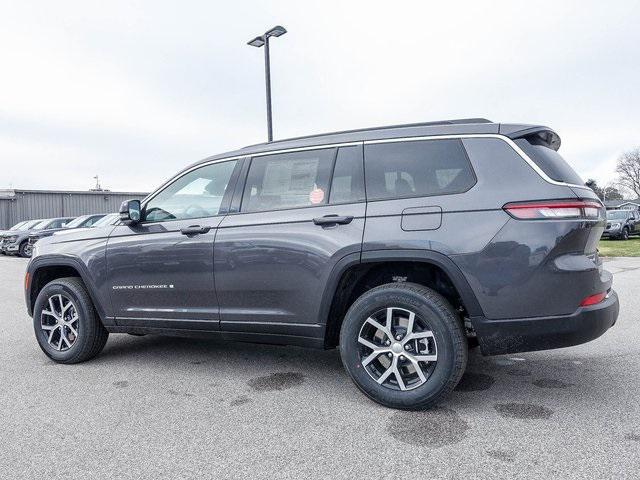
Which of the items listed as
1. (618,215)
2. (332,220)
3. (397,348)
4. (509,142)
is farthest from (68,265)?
(618,215)

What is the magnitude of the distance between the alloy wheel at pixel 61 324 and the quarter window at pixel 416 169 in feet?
9.63

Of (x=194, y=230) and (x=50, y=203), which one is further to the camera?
(x=50, y=203)

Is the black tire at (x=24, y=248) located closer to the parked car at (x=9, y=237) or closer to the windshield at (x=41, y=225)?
the parked car at (x=9, y=237)

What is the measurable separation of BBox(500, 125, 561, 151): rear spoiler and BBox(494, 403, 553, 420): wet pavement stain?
1.66 m

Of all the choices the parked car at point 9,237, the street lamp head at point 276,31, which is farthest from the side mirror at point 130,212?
the parked car at point 9,237

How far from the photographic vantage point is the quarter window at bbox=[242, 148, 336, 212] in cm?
370

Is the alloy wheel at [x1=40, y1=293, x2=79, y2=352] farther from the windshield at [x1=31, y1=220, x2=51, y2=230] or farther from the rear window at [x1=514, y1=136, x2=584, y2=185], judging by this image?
the windshield at [x1=31, y1=220, x2=51, y2=230]

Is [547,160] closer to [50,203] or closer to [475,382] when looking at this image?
[475,382]

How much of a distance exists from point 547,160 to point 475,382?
1.66 m

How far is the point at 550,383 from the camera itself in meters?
3.74

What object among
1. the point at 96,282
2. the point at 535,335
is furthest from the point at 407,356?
the point at 96,282

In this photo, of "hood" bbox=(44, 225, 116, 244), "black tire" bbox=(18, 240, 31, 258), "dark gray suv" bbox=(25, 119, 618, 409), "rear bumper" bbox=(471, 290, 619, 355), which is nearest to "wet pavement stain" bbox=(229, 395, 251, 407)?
"dark gray suv" bbox=(25, 119, 618, 409)

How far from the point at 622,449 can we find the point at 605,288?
3.27 ft

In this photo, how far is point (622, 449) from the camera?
8.67 ft
